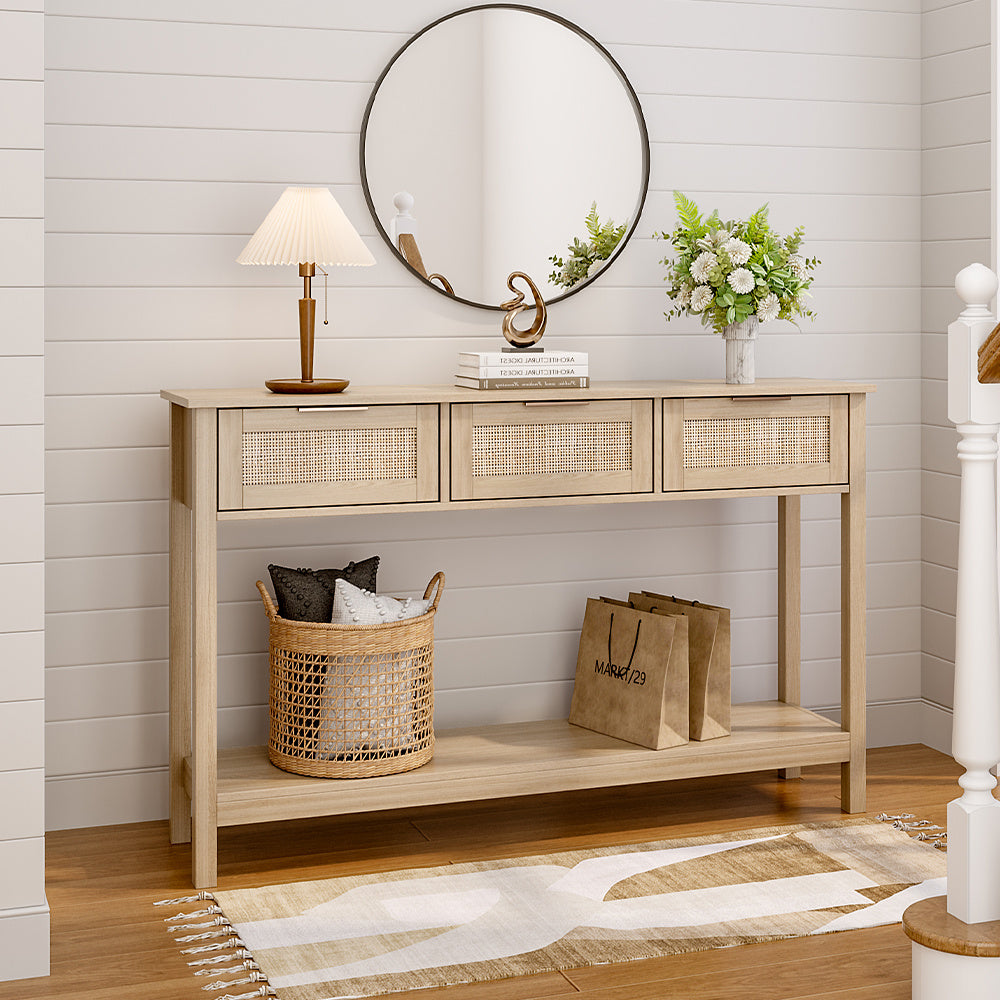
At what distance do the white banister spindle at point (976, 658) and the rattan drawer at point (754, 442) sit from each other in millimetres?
956

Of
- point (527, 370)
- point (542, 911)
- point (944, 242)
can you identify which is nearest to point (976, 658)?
point (542, 911)

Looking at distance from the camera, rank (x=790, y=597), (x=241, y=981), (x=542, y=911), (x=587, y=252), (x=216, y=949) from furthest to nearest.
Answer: (x=790, y=597)
(x=587, y=252)
(x=542, y=911)
(x=216, y=949)
(x=241, y=981)

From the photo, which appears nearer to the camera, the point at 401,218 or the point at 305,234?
the point at 305,234

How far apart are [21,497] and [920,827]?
2112 millimetres

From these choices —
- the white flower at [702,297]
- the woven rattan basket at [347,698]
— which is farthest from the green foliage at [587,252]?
the woven rattan basket at [347,698]

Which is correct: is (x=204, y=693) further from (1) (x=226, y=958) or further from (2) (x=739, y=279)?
Answer: (2) (x=739, y=279)

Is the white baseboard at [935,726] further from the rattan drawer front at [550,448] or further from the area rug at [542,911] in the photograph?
the rattan drawer front at [550,448]

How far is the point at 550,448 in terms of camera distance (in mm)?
3049

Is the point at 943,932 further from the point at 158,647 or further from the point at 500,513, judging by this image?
the point at 158,647

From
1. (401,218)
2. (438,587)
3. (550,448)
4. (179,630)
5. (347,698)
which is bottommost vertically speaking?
(347,698)

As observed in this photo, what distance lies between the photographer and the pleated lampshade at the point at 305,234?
118 inches

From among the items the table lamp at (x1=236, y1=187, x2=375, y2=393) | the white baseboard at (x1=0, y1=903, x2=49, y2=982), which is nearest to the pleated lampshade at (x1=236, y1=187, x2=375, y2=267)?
the table lamp at (x1=236, y1=187, x2=375, y2=393)

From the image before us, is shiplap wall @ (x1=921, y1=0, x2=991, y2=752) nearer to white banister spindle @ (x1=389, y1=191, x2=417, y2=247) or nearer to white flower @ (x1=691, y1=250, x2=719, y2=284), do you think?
white flower @ (x1=691, y1=250, x2=719, y2=284)

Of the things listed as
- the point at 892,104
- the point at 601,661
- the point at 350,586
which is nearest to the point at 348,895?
the point at 350,586
